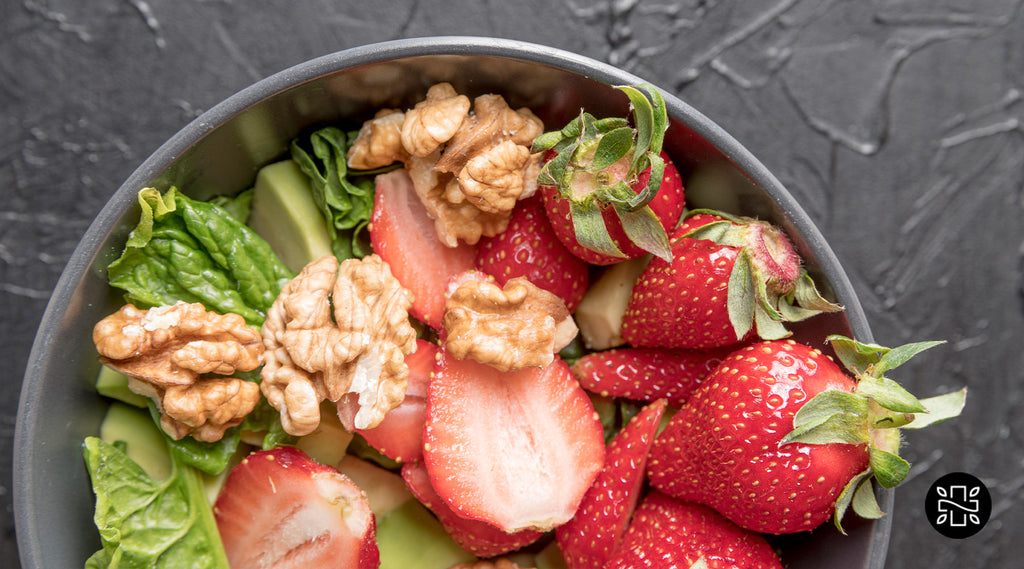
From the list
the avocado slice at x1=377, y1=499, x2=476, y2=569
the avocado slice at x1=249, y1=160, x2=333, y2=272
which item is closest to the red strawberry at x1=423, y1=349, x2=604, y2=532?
the avocado slice at x1=377, y1=499, x2=476, y2=569

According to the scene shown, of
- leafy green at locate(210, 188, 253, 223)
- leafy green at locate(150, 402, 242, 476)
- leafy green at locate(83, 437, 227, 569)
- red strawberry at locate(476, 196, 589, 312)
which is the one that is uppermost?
leafy green at locate(210, 188, 253, 223)

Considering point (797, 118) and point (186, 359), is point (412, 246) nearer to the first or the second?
point (186, 359)

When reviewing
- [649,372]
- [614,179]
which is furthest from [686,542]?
[614,179]

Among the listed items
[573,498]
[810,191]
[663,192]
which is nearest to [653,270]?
[663,192]

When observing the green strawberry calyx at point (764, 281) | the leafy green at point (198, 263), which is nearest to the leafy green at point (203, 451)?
the leafy green at point (198, 263)

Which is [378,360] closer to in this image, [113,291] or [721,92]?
[113,291]

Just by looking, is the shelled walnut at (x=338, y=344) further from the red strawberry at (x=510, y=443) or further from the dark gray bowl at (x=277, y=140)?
the dark gray bowl at (x=277, y=140)

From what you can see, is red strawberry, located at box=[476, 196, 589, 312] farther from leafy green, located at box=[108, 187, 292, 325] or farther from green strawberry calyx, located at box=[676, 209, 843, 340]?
leafy green, located at box=[108, 187, 292, 325]
